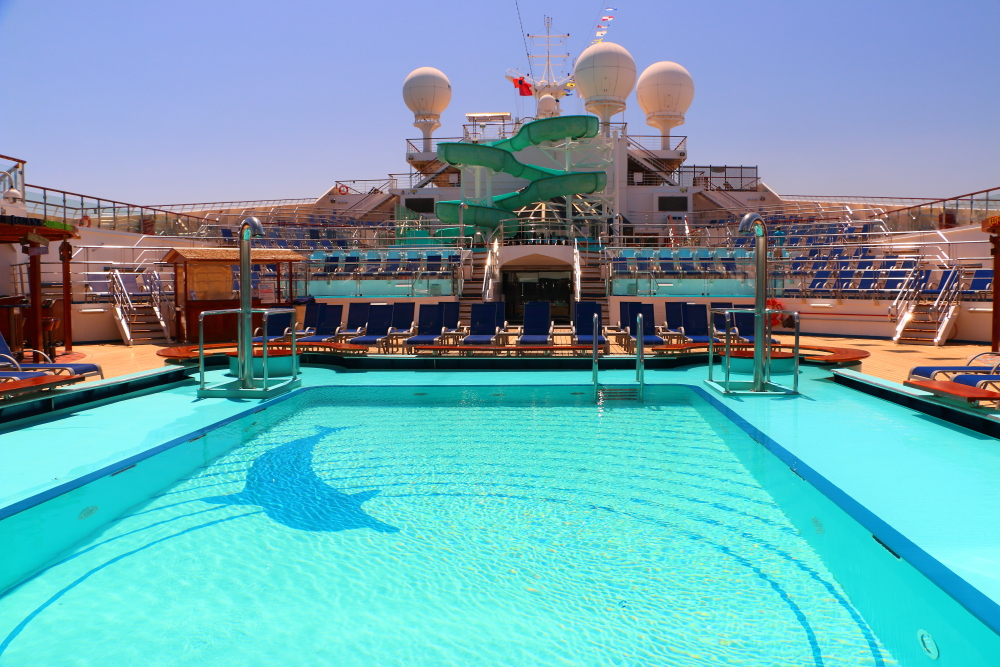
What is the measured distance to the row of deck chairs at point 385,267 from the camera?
14.0 metres

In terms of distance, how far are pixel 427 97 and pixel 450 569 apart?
29.4 metres

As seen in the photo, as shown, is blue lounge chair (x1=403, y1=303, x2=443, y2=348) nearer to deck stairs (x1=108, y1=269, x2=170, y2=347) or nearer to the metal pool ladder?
the metal pool ladder

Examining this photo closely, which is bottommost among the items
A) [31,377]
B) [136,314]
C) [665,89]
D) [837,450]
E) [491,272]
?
[837,450]

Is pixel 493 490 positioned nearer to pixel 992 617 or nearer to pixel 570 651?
pixel 570 651

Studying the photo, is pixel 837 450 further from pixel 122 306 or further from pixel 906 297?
pixel 122 306

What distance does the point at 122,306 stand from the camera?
492 inches

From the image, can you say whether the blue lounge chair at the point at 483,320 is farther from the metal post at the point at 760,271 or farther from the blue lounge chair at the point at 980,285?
the blue lounge chair at the point at 980,285

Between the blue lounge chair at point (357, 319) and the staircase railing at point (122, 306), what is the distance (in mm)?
3956

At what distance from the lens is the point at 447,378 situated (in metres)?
8.18

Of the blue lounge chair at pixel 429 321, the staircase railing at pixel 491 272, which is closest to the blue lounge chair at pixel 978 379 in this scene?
the blue lounge chair at pixel 429 321

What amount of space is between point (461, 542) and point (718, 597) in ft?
4.25

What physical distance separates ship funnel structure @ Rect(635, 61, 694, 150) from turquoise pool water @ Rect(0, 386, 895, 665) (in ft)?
83.0

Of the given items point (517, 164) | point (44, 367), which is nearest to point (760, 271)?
point (44, 367)

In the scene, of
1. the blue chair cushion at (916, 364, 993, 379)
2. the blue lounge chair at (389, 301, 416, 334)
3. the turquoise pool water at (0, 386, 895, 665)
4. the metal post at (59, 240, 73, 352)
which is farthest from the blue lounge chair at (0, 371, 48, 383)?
the blue chair cushion at (916, 364, 993, 379)
